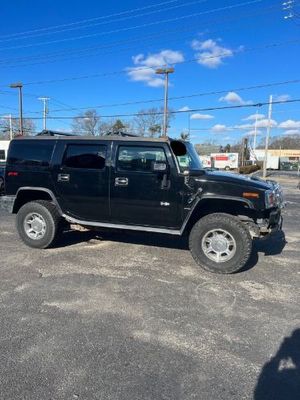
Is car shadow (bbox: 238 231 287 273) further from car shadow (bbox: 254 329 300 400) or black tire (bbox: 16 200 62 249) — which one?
black tire (bbox: 16 200 62 249)

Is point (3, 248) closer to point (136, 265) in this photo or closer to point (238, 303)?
point (136, 265)

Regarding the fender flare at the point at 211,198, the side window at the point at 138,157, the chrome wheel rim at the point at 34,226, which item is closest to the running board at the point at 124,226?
the fender flare at the point at 211,198

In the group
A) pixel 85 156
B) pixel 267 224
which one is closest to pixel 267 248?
pixel 267 224

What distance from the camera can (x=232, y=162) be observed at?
6228 cm

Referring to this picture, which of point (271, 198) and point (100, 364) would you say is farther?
point (271, 198)

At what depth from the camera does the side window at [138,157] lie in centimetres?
565

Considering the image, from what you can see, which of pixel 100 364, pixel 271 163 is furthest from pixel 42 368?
pixel 271 163

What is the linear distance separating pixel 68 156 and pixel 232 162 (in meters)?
58.5

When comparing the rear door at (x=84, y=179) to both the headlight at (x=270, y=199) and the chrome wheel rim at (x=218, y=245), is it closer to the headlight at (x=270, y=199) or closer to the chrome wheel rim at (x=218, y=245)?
the chrome wheel rim at (x=218, y=245)

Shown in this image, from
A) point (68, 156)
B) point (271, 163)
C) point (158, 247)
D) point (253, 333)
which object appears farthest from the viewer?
point (271, 163)

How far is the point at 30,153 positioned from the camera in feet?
21.1

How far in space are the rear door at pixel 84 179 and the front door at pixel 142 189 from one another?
21 centimetres

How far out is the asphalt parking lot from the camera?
2.78m

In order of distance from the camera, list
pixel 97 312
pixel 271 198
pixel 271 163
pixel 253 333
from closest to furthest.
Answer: pixel 253 333 < pixel 97 312 < pixel 271 198 < pixel 271 163
